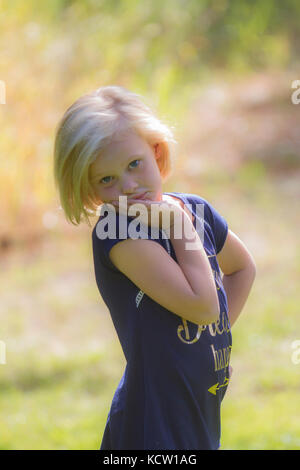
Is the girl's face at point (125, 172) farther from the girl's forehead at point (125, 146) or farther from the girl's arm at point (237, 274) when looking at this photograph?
the girl's arm at point (237, 274)

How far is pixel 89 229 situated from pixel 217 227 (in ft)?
13.6

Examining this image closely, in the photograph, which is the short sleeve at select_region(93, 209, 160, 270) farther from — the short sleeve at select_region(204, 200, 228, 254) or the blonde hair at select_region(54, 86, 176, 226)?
the short sleeve at select_region(204, 200, 228, 254)

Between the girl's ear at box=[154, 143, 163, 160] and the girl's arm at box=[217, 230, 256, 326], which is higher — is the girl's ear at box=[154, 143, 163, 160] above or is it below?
above

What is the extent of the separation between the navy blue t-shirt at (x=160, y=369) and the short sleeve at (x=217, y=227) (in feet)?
0.81

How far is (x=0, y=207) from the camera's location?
20.2 ft

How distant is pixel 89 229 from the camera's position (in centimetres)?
606

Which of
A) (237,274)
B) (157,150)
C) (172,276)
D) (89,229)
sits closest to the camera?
(172,276)

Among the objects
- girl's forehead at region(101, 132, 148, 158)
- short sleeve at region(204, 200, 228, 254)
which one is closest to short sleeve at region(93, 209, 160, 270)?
girl's forehead at region(101, 132, 148, 158)

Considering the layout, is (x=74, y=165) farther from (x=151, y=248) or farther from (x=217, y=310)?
(x=217, y=310)

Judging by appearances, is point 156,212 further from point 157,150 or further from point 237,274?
point 237,274

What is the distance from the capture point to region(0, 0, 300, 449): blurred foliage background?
400cm

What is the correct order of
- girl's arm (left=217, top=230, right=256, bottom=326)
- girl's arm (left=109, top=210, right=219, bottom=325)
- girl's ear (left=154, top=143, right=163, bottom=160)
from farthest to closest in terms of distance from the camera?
girl's arm (left=217, top=230, right=256, bottom=326), girl's ear (left=154, top=143, right=163, bottom=160), girl's arm (left=109, top=210, right=219, bottom=325)

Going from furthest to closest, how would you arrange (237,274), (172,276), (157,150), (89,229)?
(89,229) → (237,274) → (157,150) → (172,276)

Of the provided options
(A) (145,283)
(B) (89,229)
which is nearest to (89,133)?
(A) (145,283)
